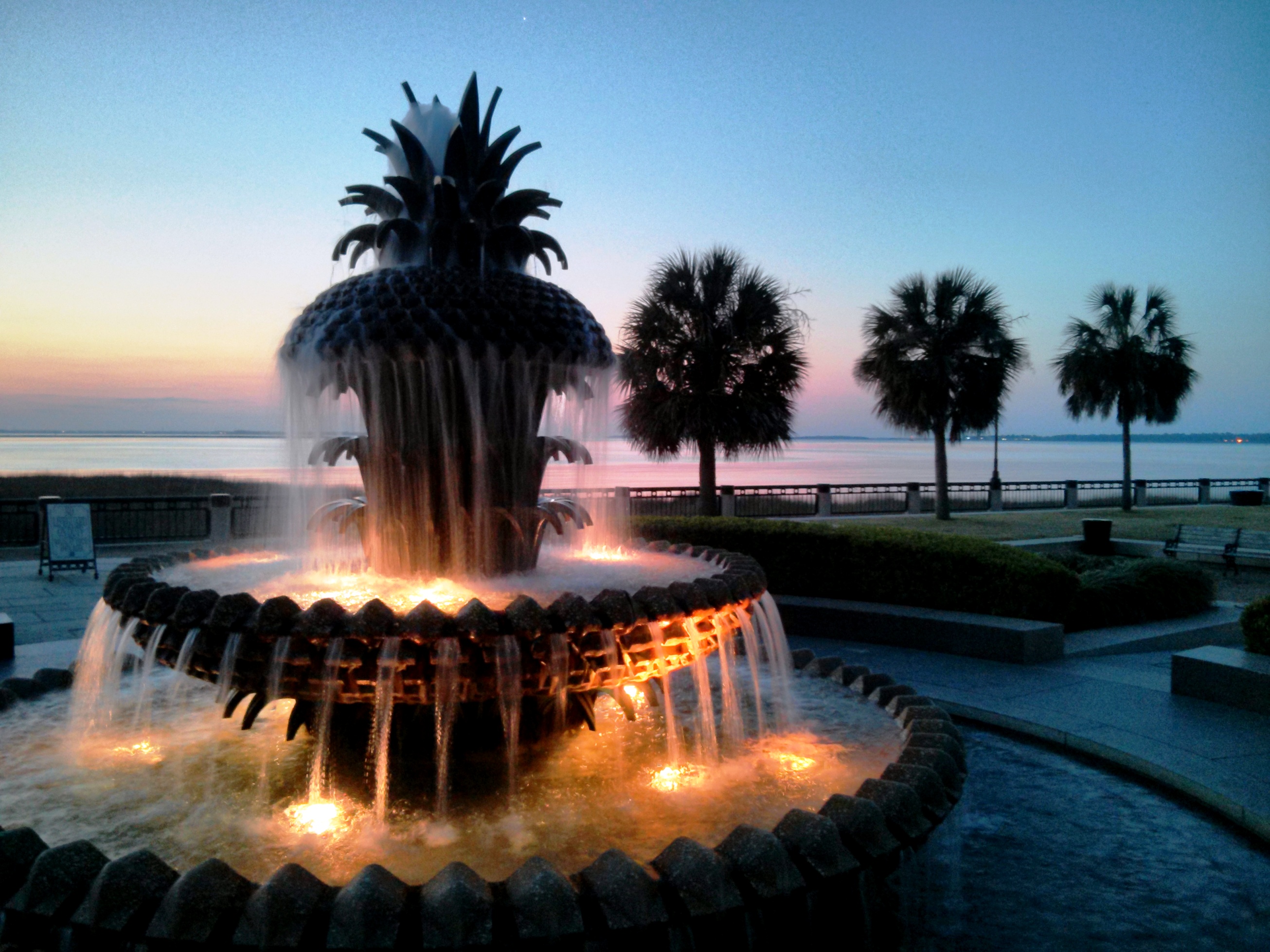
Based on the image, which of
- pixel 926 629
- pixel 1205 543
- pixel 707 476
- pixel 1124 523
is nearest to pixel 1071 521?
pixel 1124 523

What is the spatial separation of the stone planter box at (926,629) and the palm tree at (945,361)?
18.7 metres

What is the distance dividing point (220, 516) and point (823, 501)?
2010 centimetres

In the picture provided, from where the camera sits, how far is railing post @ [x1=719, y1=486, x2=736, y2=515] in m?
27.4

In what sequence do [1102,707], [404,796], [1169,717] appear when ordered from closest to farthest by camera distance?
1. [404,796]
2. [1169,717]
3. [1102,707]

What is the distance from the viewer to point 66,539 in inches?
584

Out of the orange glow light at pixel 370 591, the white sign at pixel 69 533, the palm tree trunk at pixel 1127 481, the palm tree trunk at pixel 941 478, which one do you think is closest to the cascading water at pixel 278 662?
the orange glow light at pixel 370 591

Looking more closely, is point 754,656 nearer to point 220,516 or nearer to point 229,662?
point 229,662

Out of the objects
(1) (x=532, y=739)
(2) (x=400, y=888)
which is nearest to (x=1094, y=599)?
(1) (x=532, y=739)

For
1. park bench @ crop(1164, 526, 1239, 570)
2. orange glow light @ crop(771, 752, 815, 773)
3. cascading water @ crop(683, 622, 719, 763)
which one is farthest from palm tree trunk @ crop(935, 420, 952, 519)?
orange glow light @ crop(771, 752, 815, 773)

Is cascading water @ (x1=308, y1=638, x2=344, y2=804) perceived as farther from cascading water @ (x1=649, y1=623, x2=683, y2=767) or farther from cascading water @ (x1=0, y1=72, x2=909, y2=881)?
cascading water @ (x1=649, y1=623, x2=683, y2=767)

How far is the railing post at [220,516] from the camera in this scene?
18938 mm

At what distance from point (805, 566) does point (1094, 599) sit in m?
3.81

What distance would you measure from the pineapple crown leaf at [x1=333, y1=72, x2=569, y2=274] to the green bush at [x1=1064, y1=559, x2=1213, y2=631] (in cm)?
885

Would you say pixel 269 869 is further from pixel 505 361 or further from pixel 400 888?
pixel 505 361
